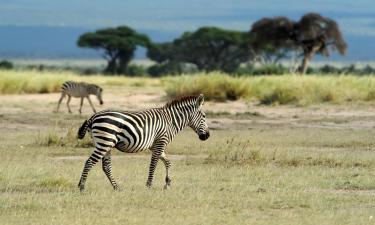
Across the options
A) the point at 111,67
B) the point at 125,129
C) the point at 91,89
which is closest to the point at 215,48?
the point at 111,67

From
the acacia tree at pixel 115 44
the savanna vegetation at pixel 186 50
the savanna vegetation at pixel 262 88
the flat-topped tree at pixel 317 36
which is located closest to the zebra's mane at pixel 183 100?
the savanna vegetation at pixel 262 88

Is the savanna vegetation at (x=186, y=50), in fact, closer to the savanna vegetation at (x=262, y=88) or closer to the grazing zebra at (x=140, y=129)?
the savanna vegetation at (x=262, y=88)

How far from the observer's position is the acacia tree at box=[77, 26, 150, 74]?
6694 centimetres

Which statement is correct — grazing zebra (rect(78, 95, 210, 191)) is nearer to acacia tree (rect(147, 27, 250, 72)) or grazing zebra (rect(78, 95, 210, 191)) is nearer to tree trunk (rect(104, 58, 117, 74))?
tree trunk (rect(104, 58, 117, 74))

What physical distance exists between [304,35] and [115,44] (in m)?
25.4

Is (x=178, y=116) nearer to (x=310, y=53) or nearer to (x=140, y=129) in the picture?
(x=140, y=129)

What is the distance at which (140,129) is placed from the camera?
1147 cm

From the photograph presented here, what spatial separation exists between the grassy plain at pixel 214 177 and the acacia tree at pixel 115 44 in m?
44.9

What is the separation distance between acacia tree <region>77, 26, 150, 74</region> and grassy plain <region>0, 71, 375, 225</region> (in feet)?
147

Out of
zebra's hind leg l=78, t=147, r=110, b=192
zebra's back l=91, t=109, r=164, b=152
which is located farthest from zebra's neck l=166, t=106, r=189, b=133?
zebra's hind leg l=78, t=147, r=110, b=192

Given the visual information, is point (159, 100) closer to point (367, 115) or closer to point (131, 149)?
point (367, 115)

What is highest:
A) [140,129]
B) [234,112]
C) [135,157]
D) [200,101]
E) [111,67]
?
[200,101]

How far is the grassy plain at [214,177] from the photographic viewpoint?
989cm

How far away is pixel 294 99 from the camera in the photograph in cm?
2673
